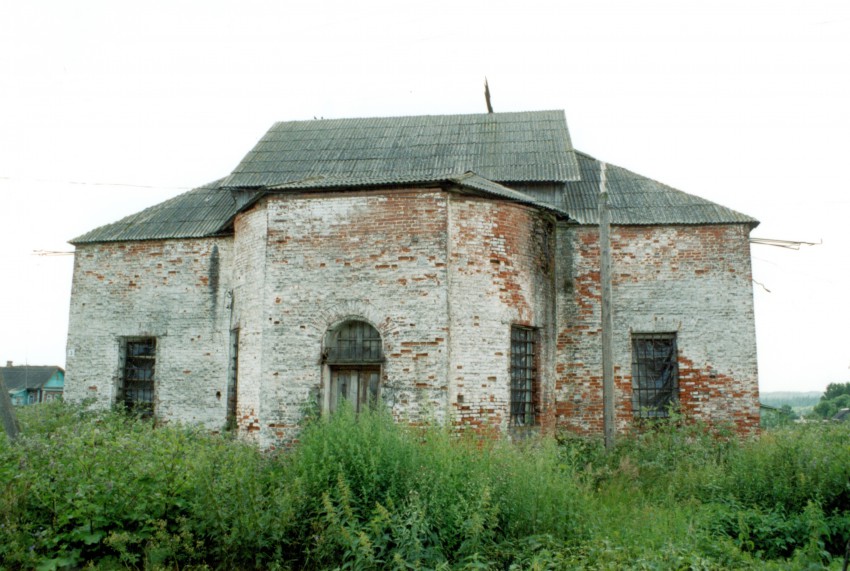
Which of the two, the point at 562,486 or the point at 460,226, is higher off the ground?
the point at 460,226

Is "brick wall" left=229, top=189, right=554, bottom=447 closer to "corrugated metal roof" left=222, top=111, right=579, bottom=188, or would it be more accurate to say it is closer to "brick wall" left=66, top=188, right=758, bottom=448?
"brick wall" left=66, top=188, right=758, bottom=448

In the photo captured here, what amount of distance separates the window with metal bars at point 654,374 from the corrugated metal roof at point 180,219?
29.3 feet

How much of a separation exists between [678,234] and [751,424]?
3.98 meters

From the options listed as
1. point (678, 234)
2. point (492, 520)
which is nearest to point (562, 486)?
point (492, 520)

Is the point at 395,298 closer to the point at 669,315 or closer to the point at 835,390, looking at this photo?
the point at 669,315

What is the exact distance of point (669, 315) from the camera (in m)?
13.9

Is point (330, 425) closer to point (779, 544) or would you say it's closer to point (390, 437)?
point (390, 437)

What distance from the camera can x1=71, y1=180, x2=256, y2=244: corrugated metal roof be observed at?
15.4m

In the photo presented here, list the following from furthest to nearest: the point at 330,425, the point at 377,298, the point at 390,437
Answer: the point at 377,298 → the point at 330,425 → the point at 390,437

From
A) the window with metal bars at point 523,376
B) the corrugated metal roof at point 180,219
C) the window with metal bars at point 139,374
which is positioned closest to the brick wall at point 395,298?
the window with metal bars at point 523,376

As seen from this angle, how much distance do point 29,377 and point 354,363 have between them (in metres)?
36.7

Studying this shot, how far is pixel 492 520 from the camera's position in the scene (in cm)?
707

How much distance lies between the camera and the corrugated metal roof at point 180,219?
15.4 metres

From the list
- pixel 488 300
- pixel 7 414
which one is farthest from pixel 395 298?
pixel 7 414
